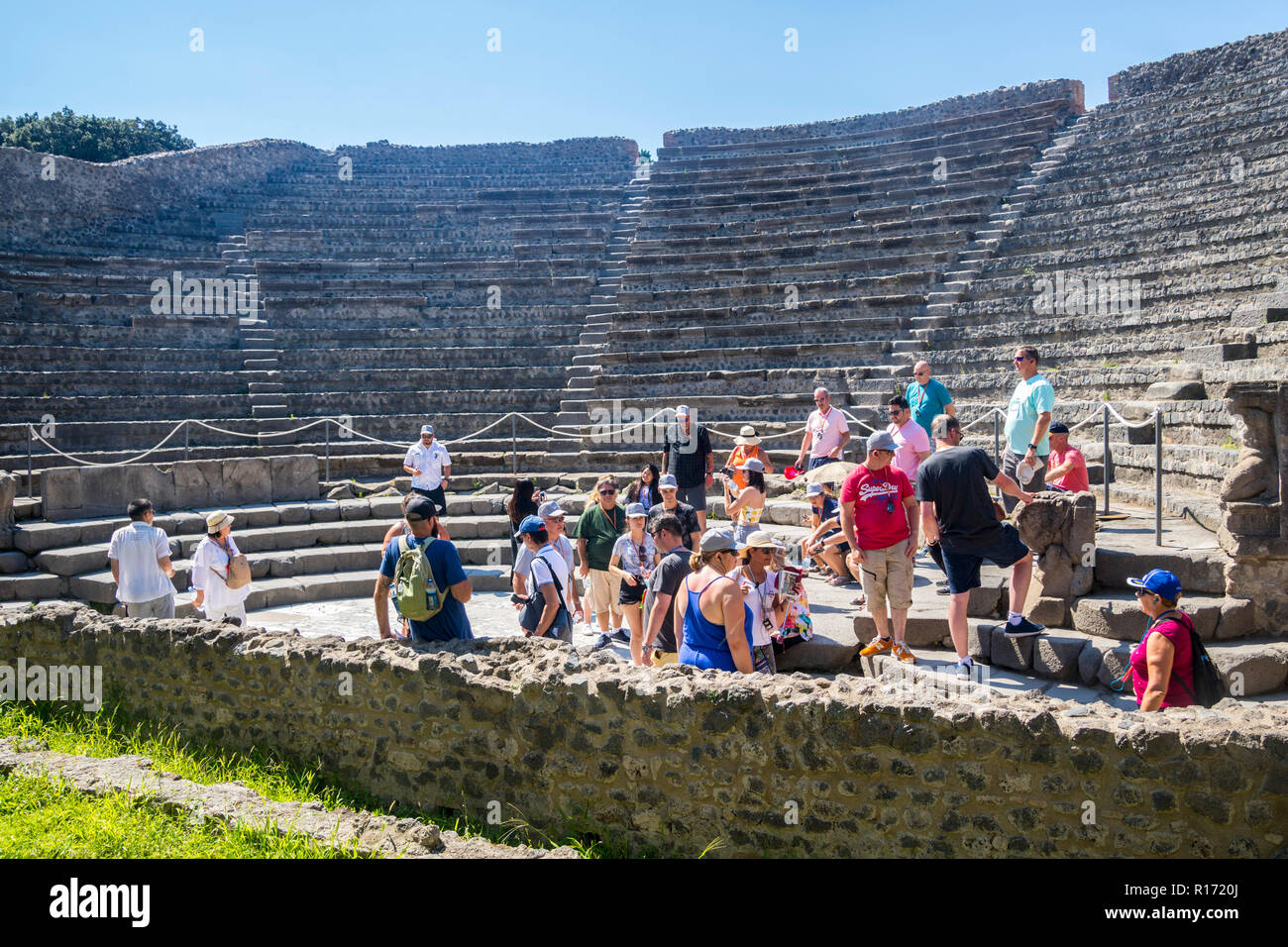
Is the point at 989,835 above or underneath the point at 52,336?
underneath

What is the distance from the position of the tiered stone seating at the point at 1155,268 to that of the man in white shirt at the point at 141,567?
8811 mm

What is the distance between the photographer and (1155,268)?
44.1 feet

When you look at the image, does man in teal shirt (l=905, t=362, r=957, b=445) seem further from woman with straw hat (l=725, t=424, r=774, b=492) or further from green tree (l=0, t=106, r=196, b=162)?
green tree (l=0, t=106, r=196, b=162)

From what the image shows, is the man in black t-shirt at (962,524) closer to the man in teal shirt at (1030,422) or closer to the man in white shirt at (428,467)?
the man in teal shirt at (1030,422)

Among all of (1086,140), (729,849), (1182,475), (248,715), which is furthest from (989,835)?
(1086,140)

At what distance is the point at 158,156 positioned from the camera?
2245 centimetres

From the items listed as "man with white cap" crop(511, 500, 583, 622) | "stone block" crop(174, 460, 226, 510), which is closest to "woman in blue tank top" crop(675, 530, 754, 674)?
"man with white cap" crop(511, 500, 583, 622)

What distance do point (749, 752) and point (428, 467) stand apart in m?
7.34

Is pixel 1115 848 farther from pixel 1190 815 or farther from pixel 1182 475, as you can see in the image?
pixel 1182 475

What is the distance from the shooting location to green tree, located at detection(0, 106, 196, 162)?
29.1 metres

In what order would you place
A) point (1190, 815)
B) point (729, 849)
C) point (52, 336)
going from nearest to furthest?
point (1190, 815), point (729, 849), point (52, 336)

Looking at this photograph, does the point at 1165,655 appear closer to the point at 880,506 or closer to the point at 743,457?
the point at 880,506

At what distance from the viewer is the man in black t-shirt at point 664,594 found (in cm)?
620
